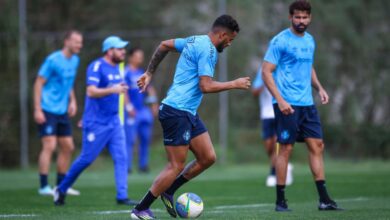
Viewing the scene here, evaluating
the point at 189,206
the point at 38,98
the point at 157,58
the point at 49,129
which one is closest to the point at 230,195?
the point at 49,129

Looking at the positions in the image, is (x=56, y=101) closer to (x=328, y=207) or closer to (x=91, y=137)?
(x=91, y=137)

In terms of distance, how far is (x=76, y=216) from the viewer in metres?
8.96

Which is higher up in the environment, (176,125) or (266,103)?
(176,125)

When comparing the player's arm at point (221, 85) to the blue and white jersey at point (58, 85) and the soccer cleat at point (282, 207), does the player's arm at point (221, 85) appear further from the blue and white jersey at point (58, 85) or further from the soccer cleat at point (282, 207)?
the blue and white jersey at point (58, 85)

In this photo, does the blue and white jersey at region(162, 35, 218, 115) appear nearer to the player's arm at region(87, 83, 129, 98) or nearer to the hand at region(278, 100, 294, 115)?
the hand at region(278, 100, 294, 115)

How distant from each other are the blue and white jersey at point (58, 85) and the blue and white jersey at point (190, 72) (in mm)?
4676

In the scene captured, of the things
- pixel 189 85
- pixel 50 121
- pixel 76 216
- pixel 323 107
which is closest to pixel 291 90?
pixel 189 85

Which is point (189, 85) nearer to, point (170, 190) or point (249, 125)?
point (170, 190)

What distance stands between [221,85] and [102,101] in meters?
3.24

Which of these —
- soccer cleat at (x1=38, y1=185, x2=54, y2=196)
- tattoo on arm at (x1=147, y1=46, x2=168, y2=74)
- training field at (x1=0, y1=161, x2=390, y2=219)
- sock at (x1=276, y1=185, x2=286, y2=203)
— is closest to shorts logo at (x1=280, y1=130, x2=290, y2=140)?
sock at (x1=276, y1=185, x2=286, y2=203)

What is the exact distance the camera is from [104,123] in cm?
1091

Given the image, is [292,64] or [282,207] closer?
[282,207]

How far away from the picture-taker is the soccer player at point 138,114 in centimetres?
1766

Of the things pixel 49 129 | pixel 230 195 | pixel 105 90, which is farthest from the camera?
pixel 49 129
